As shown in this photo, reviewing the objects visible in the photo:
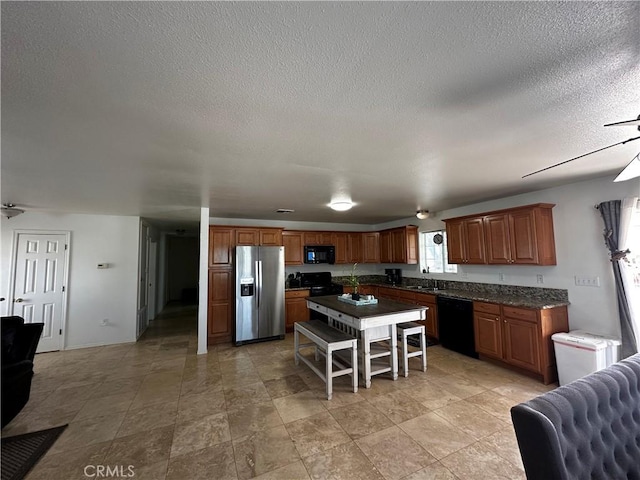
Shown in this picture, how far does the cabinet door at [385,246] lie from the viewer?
621 centimetres

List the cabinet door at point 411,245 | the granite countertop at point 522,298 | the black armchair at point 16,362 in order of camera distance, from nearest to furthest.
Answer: the black armchair at point 16,362 → the granite countertop at point 522,298 → the cabinet door at point 411,245

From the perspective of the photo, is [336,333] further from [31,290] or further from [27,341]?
[31,290]

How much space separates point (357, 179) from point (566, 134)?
5.71 ft

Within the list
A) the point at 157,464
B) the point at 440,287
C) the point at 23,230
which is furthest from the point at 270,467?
the point at 23,230

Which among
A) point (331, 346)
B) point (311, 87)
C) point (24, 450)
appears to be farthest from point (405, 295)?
point (24, 450)

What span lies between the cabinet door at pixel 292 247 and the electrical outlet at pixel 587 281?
4574 millimetres

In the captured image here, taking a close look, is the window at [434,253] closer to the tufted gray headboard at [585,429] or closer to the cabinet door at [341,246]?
the cabinet door at [341,246]

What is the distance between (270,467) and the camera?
6.19ft

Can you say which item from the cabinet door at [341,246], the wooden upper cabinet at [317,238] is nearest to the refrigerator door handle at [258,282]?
the wooden upper cabinet at [317,238]

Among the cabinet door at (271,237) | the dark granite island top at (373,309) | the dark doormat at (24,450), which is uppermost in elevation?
the cabinet door at (271,237)

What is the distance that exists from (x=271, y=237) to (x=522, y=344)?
14.2 feet

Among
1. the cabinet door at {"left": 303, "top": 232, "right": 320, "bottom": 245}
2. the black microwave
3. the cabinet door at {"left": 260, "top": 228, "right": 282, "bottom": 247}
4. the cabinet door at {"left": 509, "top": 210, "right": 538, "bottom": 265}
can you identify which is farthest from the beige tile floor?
the cabinet door at {"left": 303, "top": 232, "right": 320, "bottom": 245}

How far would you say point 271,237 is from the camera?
5.32 m

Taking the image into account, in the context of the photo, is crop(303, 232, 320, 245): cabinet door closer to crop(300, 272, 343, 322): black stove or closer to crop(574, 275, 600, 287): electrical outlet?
crop(300, 272, 343, 322): black stove
